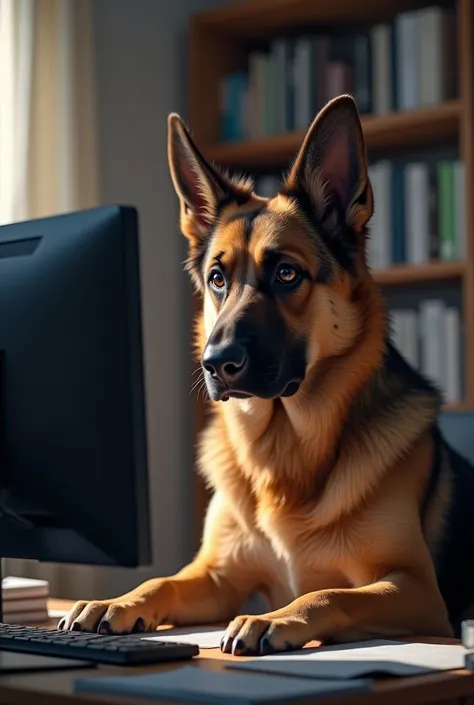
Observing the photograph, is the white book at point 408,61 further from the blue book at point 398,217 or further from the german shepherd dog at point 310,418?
the german shepherd dog at point 310,418

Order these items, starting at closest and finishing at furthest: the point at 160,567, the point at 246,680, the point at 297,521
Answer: the point at 246,680
the point at 297,521
the point at 160,567

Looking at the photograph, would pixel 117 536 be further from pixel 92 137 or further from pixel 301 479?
pixel 92 137

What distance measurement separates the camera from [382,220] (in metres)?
3.26

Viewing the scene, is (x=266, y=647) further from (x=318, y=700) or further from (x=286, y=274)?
(x=286, y=274)

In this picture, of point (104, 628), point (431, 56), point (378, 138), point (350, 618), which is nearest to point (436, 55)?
point (431, 56)

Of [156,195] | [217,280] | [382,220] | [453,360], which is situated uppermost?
[156,195]

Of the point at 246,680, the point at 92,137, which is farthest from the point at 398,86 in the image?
the point at 246,680

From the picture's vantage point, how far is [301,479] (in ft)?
5.01

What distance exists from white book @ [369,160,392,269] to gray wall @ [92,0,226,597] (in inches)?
28.0

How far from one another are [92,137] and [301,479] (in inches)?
74.5

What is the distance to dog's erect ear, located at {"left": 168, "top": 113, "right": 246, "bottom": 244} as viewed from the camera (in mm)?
1580

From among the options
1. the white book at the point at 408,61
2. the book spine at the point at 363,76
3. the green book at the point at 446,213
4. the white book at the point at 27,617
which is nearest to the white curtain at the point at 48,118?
the book spine at the point at 363,76

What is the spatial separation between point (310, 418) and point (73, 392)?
562mm

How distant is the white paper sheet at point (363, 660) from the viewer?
96 cm
